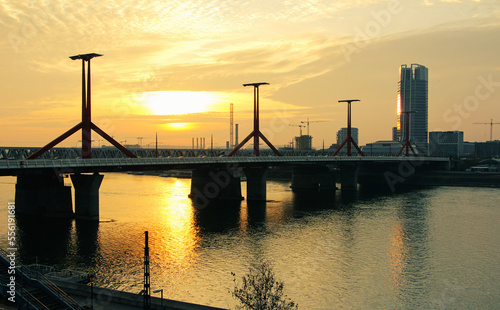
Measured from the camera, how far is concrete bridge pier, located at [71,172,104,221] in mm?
67125

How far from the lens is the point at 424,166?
169625mm

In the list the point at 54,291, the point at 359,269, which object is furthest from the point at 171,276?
the point at 359,269

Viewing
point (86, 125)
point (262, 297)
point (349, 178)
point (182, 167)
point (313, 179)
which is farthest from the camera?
point (349, 178)

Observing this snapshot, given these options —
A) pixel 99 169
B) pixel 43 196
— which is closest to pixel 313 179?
pixel 99 169

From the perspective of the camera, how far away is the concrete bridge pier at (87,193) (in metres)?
67.1

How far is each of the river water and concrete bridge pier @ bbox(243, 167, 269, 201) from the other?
1227 centimetres

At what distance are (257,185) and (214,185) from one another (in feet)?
30.3

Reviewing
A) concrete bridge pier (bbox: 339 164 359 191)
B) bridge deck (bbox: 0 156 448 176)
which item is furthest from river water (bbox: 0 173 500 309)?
concrete bridge pier (bbox: 339 164 359 191)

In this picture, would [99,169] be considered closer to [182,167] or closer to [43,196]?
[43,196]

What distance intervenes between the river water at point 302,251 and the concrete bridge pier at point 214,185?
1120cm

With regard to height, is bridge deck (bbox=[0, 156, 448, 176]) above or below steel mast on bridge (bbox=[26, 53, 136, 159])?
below

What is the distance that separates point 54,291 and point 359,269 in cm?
2682

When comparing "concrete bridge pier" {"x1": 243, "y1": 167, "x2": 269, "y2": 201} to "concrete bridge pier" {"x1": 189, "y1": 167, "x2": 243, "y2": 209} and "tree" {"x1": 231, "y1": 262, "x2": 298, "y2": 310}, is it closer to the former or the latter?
"concrete bridge pier" {"x1": 189, "y1": 167, "x2": 243, "y2": 209}

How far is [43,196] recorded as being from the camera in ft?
230
